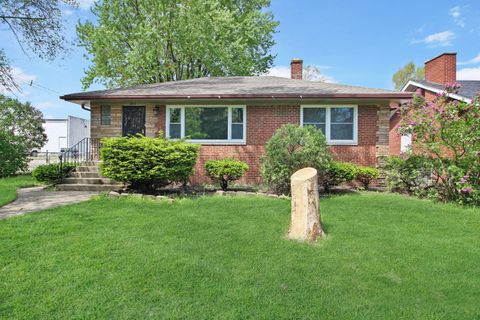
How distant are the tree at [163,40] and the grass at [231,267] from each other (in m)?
16.3

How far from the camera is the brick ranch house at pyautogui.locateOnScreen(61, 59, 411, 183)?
34.0 ft

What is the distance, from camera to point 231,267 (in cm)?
384

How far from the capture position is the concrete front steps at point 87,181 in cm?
902

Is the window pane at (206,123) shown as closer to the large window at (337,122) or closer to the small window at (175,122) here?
the small window at (175,122)

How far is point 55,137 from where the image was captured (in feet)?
127

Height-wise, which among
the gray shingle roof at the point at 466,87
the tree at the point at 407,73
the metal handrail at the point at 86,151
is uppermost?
the tree at the point at 407,73

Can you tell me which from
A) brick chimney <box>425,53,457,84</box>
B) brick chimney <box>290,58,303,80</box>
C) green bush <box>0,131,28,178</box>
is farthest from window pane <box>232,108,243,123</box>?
brick chimney <box>425,53,457,84</box>

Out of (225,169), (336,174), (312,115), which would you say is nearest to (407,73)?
(312,115)

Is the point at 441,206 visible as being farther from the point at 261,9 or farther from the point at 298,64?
the point at 261,9

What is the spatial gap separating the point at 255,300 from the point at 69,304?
1722 millimetres

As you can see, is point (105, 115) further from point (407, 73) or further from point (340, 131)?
point (407, 73)

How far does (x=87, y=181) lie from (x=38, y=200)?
1.88 m

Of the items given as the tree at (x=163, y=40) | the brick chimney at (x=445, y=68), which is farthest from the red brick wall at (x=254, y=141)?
the tree at (x=163, y=40)

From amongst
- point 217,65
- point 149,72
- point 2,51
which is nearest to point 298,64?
point 217,65
